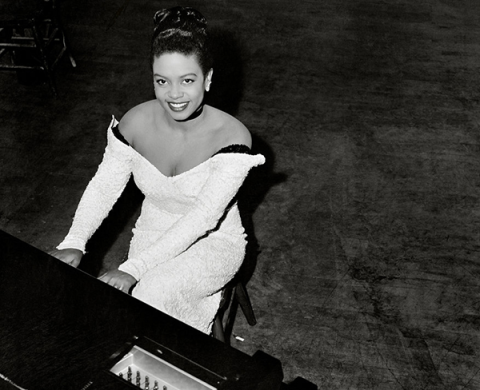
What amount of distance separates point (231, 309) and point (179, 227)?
88cm

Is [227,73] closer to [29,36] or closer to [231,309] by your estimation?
[29,36]

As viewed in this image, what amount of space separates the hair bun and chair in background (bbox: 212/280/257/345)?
981 millimetres

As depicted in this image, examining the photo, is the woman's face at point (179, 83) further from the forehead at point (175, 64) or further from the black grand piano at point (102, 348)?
the black grand piano at point (102, 348)

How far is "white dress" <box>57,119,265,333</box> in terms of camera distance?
2191 mm

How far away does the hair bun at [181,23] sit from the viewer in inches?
80.6

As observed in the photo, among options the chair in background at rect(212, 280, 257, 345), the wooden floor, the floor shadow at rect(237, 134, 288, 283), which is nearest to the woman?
the chair in background at rect(212, 280, 257, 345)

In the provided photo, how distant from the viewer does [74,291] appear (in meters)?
1.70

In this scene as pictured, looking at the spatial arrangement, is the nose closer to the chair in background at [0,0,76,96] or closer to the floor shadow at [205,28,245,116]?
the floor shadow at [205,28,245,116]

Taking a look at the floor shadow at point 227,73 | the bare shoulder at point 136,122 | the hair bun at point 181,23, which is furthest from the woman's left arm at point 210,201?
the floor shadow at point 227,73

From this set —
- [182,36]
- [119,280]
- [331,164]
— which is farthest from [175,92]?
[331,164]

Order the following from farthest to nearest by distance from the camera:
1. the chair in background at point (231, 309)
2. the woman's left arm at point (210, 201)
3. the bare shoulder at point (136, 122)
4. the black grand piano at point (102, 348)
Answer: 1. the chair in background at point (231, 309)
2. the bare shoulder at point (136, 122)
3. the woman's left arm at point (210, 201)
4. the black grand piano at point (102, 348)

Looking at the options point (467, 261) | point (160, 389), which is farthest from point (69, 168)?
point (160, 389)

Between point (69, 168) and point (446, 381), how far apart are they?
263 cm

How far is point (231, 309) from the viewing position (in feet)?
9.75
